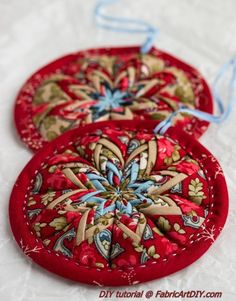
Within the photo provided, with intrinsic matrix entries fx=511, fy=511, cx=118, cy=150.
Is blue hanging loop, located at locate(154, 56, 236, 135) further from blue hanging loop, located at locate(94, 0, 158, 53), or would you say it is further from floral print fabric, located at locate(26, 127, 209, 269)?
blue hanging loop, located at locate(94, 0, 158, 53)

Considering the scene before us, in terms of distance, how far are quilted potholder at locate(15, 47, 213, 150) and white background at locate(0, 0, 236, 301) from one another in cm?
4

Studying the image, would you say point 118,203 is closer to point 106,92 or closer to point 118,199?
point 118,199

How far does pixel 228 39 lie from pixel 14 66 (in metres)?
0.51

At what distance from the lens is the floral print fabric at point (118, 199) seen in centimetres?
78

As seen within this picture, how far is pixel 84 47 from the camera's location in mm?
1246

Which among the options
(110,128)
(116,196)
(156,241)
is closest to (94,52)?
(110,128)

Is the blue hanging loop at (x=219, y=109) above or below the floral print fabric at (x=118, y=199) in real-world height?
above

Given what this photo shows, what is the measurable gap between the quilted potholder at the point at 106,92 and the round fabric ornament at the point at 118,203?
50mm

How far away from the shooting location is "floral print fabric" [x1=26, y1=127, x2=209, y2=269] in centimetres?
78

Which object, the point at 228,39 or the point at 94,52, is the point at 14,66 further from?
the point at 228,39

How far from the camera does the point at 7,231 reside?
0.85 meters

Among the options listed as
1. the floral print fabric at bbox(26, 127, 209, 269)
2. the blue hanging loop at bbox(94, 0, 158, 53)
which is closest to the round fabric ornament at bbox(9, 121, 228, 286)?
the floral print fabric at bbox(26, 127, 209, 269)

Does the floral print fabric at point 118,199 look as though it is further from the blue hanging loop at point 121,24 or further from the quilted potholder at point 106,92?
the blue hanging loop at point 121,24

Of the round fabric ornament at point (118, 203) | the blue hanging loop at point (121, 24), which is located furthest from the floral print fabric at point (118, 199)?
the blue hanging loop at point (121, 24)
